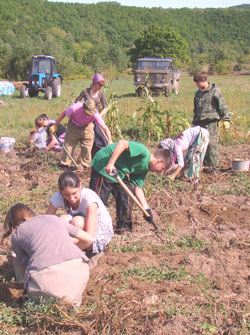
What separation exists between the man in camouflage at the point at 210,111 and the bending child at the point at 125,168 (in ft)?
7.26

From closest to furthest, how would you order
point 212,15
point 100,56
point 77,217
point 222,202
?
point 77,217, point 222,202, point 100,56, point 212,15

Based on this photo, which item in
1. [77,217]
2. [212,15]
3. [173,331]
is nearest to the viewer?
[173,331]

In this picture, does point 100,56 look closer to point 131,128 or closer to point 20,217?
point 131,128

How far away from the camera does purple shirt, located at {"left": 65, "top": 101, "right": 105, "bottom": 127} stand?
5584 mm

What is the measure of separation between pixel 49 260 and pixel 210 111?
4.01 meters

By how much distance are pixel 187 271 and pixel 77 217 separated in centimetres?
96

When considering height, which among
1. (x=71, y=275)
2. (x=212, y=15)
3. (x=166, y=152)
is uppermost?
(x=212, y=15)

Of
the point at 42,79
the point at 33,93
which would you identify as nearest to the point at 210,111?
the point at 42,79

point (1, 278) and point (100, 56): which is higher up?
point (100, 56)

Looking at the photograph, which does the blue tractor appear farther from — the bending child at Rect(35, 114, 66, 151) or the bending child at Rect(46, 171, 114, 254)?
the bending child at Rect(46, 171, 114, 254)

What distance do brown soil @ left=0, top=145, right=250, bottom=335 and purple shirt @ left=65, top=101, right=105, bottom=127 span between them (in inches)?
32.4

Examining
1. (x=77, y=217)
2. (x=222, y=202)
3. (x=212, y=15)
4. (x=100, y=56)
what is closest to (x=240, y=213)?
(x=222, y=202)

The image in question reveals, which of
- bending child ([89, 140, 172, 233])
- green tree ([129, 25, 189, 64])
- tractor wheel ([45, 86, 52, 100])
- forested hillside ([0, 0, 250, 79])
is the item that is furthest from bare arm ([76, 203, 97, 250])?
green tree ([129, 25, 189, 64])

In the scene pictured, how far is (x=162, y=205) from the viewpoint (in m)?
5.00
